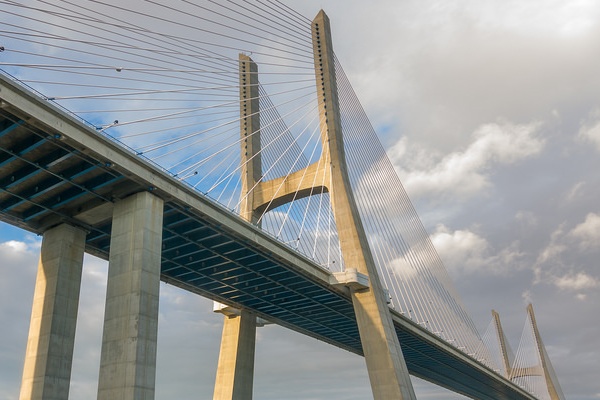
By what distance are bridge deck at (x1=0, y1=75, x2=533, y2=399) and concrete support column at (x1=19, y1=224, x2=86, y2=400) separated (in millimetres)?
1411

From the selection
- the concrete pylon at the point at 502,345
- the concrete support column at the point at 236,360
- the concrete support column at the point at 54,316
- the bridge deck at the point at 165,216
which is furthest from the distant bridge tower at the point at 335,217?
the concrete pylon at the point at 502,345

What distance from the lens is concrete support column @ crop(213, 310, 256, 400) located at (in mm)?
48469

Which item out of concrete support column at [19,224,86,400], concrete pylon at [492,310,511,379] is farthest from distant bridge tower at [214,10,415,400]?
concrete pylon at [492,310,511,379]

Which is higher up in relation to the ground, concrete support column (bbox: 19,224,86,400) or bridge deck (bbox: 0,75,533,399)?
bridge deck (bbox: 0,75,533,399)

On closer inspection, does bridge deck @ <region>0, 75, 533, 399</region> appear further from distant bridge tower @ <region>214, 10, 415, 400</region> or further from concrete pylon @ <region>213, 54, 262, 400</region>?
distant bridge tower @ <region>214, 10, 415, 400</region>

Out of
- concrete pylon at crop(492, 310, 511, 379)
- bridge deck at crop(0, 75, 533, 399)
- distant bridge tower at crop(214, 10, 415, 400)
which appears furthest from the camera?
concrete pylon at crop(492, 310, 511, 379)

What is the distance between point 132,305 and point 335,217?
20707 mm

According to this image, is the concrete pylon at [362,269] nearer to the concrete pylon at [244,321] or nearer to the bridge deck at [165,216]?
the bridge deck at [165,216]

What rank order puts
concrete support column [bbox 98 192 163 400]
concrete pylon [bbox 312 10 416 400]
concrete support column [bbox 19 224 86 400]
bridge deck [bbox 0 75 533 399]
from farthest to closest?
concrete pylon [bbox 312 10 416 400] < concrete support column [bbox 19 224 86 400] < concrete support column [bbox 98 192 163 400] < bridge deck [bbox 0 75 533 399]

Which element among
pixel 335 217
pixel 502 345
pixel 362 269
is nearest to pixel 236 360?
pixel 362 269

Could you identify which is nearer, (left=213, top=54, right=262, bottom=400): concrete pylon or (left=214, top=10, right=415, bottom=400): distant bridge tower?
(left=214, top=10, right=415, bottom=400): distant bridge tower

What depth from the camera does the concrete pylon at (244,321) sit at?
160 ft

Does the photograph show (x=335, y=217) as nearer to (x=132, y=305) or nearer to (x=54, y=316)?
(x=132, y=305)

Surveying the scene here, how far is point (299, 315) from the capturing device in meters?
54.9
